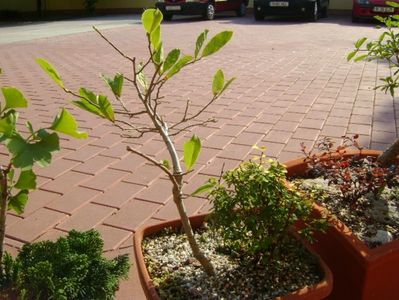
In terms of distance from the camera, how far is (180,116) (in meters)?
4.66

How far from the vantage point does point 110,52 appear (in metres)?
9.46

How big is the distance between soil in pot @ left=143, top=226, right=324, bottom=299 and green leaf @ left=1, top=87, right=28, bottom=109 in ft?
2.73

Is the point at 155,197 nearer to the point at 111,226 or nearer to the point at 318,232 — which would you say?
the point at 111,226

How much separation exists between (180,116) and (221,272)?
3.11m

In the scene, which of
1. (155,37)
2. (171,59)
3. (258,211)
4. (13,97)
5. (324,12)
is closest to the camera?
(13,97)

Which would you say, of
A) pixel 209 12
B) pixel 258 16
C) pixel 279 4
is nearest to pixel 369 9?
pixel 279 4

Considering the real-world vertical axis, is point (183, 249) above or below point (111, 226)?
above

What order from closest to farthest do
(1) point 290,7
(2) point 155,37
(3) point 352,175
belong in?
(2) point 155,37 → (3) point 352,175 → (1) point 290,7

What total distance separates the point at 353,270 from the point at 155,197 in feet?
4.84

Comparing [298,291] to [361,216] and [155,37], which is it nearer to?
[361,216]

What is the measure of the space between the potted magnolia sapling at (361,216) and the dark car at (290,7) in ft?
43.8

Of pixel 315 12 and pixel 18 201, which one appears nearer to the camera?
pixel 18 201

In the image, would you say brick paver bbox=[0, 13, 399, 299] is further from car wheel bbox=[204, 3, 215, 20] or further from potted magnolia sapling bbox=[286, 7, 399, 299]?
car wheel bbox=[204, 3, 215, 20]

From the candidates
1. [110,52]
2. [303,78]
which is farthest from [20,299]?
[110,52]
